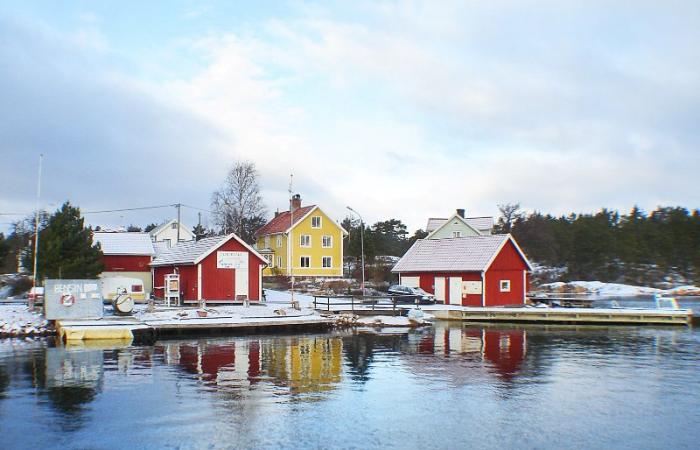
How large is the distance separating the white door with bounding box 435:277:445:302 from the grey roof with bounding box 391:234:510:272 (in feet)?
2.62

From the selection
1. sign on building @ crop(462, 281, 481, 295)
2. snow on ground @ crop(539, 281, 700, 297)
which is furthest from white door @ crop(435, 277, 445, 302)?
snow on ground @ crop(539, 281, 700, 297)

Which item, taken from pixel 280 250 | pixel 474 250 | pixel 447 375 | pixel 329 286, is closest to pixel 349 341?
pixel 447 375

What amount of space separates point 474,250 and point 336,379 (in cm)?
2924

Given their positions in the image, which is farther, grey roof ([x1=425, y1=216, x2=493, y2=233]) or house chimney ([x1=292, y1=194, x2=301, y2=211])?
grey roof ([x1=425, y1=216, x2=493, y2=233])

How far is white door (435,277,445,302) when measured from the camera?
49188 mm

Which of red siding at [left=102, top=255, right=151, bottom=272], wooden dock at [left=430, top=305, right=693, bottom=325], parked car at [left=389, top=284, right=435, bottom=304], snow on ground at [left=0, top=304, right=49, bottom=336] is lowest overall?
wooden dock at [left=430, top=305, right=693, bottom=325]

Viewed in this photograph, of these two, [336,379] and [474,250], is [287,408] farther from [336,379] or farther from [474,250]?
[474,250]

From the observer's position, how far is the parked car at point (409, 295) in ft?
156

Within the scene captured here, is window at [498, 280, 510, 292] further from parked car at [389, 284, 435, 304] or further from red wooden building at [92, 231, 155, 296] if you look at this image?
red wooden building at [92, 231, 155, 296]

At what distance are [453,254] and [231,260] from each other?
1706 centimetres

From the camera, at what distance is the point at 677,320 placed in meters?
42.2

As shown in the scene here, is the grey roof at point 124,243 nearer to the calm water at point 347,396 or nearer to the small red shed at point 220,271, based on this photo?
the small red shed at point 220,271

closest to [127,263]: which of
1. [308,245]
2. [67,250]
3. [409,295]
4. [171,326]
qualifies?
[67,250]

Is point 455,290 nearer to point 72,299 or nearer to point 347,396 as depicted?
point 72,299
